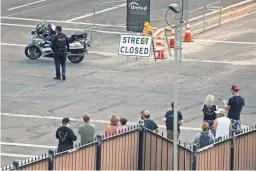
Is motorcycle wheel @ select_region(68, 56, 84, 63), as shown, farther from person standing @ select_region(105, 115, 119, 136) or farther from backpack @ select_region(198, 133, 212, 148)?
backpack @ select_region(198, 133, 212, 148)

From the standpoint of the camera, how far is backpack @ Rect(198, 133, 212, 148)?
2272cm

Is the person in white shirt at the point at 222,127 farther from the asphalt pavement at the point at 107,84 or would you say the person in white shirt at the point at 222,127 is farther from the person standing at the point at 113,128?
the asphalt pavement at the point at 107,84

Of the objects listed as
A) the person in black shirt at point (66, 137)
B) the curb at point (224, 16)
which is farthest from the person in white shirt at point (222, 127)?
the curb at point (224, 16)

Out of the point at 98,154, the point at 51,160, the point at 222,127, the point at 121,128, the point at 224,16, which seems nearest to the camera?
the point at 51,160

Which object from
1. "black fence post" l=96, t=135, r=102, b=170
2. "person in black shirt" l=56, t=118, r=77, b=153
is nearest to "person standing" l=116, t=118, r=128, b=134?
"person in black shirt" l=56, t=118, r=77, b=153

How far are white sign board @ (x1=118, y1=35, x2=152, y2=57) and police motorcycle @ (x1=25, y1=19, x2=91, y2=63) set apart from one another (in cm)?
113

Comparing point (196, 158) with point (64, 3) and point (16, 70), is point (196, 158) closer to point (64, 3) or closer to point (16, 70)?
point (16, 70)

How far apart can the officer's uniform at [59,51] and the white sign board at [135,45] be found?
8.56 feet

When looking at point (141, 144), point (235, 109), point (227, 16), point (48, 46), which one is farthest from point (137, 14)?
point (141, 144)

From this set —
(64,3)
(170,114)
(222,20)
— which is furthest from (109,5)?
(170,114)

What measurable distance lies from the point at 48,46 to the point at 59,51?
228 centimetres

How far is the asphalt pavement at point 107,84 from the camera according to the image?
28000mm

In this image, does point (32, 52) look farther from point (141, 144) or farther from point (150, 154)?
point (150, 154)

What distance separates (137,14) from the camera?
37656 millimetres
